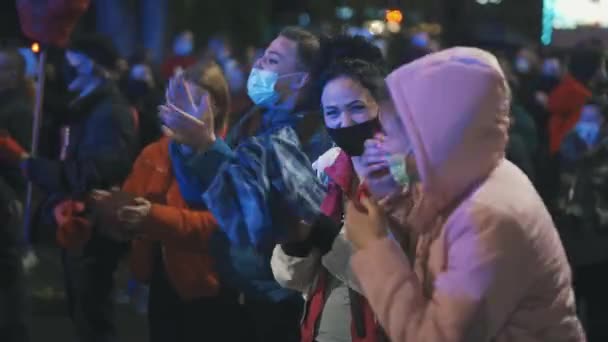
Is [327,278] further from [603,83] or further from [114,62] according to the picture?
[603,83]

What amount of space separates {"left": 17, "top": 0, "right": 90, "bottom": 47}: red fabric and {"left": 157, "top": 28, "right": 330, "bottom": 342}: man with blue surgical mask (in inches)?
69.0

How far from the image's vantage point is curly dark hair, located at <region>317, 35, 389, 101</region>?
11.6 feet

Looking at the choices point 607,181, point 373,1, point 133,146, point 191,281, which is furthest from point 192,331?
point 373,1

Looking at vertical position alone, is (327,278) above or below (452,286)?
below

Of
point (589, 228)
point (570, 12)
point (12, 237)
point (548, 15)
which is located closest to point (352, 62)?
point (12, 237)

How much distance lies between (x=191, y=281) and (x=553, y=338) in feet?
7.50

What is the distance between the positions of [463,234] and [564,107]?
7902mm

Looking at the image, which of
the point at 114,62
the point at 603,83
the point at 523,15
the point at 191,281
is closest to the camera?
the point at 191,281

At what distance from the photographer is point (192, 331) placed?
15.0ft

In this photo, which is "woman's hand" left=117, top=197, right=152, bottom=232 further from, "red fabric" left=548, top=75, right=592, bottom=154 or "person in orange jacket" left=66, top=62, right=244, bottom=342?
"red fabric" left=548, top=75, right=592, bottom=154

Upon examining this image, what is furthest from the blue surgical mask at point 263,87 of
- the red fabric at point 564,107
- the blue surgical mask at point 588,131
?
the red fabric at point 564,107

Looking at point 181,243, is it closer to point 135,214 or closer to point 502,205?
point 135,214

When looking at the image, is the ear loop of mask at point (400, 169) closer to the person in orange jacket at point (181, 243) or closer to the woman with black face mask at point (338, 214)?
the woman with black face mask at point (338, 214)

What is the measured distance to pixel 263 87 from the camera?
169 inches
